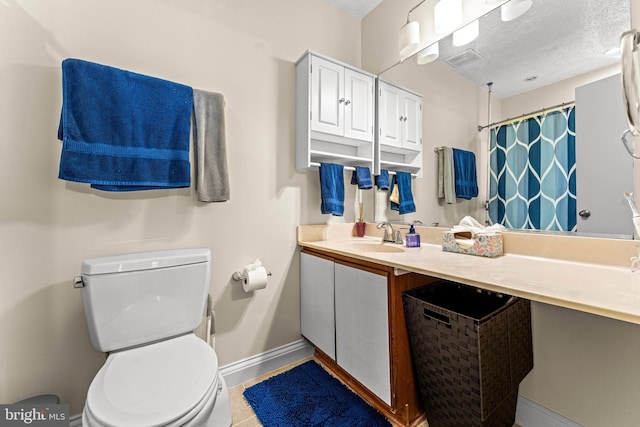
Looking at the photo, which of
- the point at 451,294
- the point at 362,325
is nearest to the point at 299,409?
the point at 362,325

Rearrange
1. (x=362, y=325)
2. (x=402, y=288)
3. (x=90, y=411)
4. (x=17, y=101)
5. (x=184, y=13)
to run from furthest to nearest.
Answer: (x=184, y=13) → (x=362, y=325) → (x=402, y=288) → (x=17, y=101) → (x=90, y=411)

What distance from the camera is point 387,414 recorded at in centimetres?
126

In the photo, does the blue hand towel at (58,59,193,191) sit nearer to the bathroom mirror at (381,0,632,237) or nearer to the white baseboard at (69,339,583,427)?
the white baseboard at (69,339,583,427)

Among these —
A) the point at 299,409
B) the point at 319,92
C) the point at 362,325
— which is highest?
the point at 319,92

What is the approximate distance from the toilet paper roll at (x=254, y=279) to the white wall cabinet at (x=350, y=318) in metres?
0.32

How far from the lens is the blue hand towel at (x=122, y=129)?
1083 mm

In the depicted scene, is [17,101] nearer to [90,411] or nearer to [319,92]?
[90,411]

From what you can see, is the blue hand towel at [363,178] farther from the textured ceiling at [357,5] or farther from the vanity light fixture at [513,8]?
the textured ceiling at [357,5]

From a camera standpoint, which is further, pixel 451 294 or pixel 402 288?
pixel 451 294

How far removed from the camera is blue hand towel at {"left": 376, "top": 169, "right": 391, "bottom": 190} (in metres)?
1.96

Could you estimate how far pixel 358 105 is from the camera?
188 cm

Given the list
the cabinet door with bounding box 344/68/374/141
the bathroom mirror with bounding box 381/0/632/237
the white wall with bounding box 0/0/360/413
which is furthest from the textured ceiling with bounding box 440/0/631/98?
the white wall with bounding box 0/0/360/413

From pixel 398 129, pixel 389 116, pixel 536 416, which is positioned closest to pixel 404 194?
pixel 398 129

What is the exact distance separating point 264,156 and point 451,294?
4.44 ft
